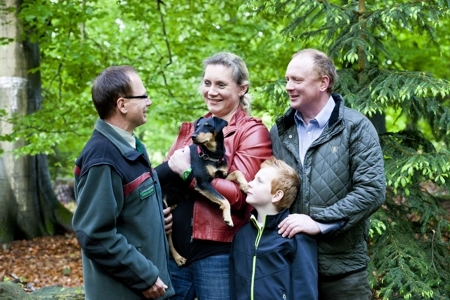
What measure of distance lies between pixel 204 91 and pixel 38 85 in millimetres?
7556

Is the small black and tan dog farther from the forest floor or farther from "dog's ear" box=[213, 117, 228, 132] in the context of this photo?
the forest floor

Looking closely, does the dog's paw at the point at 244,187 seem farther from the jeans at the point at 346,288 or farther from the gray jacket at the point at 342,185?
the jeans at the point at 346,288

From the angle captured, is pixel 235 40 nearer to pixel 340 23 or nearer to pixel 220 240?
pixel 340 23

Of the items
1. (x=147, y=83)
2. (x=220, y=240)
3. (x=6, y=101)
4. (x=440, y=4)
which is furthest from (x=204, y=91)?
(x=6, y=101)

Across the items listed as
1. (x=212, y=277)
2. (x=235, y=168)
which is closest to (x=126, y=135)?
(x=235, y=168)

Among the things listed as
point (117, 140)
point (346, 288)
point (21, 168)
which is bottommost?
point (21, 168)

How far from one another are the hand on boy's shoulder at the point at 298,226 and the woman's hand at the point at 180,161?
2.27ft

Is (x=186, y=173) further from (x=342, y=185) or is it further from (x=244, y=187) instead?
(x=342, y=185)

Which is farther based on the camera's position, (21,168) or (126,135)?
(21,168)

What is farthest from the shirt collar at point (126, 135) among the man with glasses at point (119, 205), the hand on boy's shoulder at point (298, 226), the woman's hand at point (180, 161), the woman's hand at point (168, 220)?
the hand on boy's shoulder at point (298, 226)

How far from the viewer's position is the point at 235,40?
9336 mm

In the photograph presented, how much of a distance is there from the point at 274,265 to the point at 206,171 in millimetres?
673

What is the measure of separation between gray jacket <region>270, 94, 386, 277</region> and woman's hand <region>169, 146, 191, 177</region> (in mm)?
657

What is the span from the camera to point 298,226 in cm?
297
